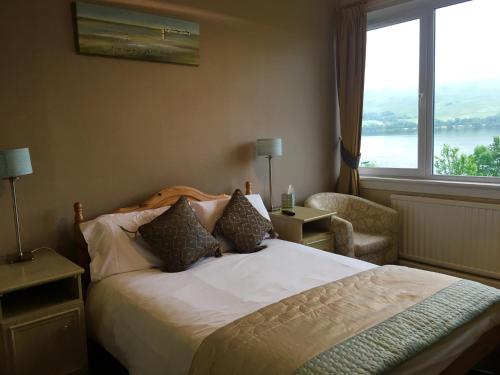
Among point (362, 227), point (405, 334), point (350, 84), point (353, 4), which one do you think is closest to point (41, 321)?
point (405, 334)

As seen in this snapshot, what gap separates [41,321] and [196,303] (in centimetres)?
83

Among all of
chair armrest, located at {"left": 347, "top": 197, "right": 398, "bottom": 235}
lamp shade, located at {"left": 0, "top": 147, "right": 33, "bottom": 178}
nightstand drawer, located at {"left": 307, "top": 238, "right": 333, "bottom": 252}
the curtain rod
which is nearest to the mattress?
nightstand drawer, located at {"left": 307, "top": 238, "right": 333, "bottom": 252}

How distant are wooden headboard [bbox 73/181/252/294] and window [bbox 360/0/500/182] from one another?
160 cm

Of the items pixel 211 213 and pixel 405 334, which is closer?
pixel 405 334

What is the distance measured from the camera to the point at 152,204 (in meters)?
2.80

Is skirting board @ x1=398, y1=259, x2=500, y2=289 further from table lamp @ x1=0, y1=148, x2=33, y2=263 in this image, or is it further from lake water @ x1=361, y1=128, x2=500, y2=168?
table lamp @ x1=0, y1=148, x2=33, y2=263

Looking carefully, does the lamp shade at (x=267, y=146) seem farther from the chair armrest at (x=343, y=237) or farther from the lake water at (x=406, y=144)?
the lake water at (x=406, y=144)

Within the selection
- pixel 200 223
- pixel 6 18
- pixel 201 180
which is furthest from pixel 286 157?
pixel 6 18

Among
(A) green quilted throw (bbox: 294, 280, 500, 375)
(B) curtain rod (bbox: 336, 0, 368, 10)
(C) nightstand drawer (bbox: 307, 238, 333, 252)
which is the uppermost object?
(B) curtain rod (bbox: 336, 0, 368, 10)

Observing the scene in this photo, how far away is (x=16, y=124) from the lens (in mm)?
2406

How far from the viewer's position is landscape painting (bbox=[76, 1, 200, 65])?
2.58 m

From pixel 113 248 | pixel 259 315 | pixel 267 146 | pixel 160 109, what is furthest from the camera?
pixel 267 146

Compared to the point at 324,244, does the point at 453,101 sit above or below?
above

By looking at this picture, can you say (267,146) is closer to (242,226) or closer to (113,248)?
(242,226)
